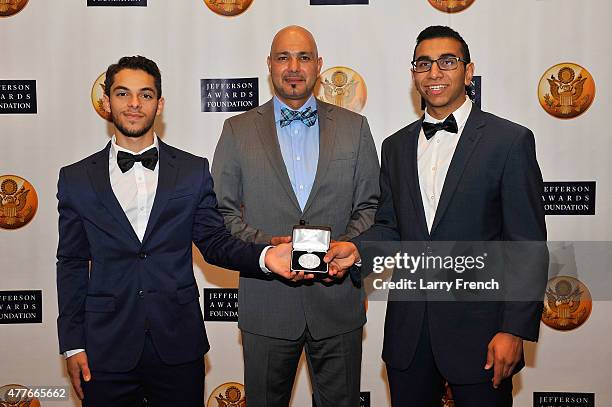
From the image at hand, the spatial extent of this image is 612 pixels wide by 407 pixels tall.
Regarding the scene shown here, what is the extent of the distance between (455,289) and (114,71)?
5.13 feet

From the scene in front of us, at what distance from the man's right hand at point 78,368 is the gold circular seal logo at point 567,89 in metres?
2.77

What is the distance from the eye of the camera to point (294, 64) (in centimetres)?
278

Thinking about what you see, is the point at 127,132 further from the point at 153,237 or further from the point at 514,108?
the point at 514,108

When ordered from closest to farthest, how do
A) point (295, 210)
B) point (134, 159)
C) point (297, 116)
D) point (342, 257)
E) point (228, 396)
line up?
point (134, 159) → point (342, 257) → point (295, 210) → point (297, 116) → point (228, 396)

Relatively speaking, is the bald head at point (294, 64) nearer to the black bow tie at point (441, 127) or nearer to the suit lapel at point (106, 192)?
the black bow tie at point (441, 127)

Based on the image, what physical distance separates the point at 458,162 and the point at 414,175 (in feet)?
0.62

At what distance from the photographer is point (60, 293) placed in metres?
2.37

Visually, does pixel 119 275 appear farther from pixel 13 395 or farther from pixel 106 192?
pixel 13 395

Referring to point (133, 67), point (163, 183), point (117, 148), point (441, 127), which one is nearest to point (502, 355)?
point (441, 127)

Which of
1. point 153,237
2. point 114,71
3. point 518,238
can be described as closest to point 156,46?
point 114,71

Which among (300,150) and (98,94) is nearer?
(300,150)

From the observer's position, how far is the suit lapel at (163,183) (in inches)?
91.8

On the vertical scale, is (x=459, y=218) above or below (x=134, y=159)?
below

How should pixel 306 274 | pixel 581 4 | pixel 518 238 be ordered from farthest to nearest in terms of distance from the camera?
1. pixel 581 4
2. pixel 306 274
3. pixel 518 238
